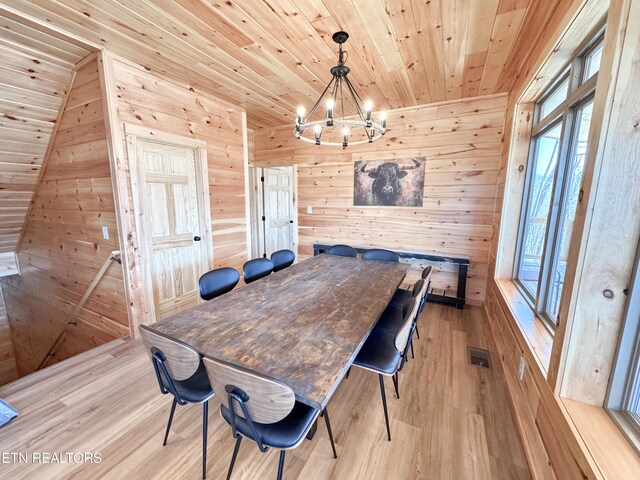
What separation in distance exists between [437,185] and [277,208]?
3.08 meters

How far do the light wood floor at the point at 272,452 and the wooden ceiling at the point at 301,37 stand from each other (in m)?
2.65

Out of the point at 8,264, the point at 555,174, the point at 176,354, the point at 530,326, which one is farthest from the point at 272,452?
the point at 8,264

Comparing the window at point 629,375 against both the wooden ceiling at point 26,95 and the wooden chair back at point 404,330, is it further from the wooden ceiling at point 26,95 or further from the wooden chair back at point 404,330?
the wooden ceiling at point 26,95

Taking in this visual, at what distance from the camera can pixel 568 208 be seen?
5.94 feet

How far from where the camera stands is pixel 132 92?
8.41 ft

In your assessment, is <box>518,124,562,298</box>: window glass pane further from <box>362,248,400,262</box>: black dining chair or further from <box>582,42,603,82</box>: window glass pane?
<box>362,248,400,262</box>: black dining chair

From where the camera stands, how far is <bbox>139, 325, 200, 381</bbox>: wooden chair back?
3.80 ft

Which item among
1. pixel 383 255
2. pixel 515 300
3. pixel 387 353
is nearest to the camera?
pixel 387 353

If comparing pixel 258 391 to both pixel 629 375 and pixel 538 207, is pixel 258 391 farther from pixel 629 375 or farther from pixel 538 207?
pixel 538 207

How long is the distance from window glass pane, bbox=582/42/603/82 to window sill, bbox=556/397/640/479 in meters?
1.76

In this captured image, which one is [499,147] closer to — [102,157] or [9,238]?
[102,157]

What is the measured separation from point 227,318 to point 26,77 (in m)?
2.88

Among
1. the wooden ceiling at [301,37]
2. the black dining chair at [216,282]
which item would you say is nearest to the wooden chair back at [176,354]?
the black dining chair at [216,282]

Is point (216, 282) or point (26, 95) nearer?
point (216, 282)
